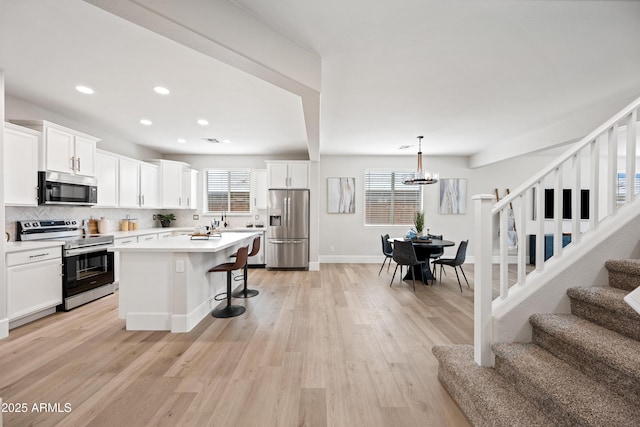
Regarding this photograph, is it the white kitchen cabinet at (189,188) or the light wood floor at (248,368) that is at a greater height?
the white kitchen cabinet at (189,188)

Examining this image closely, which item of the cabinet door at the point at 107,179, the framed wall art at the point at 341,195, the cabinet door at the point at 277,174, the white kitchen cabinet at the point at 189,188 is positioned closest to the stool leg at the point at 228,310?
the cabinet door at the point at 107,179

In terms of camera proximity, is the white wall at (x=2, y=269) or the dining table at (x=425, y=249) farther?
the dining table at (x=425, y=249)

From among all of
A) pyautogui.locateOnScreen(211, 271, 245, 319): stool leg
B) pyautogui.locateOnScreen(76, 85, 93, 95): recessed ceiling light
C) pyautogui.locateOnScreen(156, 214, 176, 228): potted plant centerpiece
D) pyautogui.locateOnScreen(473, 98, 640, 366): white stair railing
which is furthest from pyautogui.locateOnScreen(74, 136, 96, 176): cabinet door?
pyautogui.locateOnScreen(473, 98, 640, 366): white stair railing

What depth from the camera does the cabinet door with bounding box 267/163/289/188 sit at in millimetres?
6098

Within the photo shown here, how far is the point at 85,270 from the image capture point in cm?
372

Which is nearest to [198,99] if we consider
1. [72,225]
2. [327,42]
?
[327,42]

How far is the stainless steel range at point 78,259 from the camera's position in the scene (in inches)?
135

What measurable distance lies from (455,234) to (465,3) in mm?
6029

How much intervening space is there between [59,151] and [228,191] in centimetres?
332

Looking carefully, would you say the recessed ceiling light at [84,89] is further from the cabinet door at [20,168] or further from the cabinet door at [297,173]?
the cabinet door at [297,173]

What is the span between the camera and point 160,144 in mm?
5684

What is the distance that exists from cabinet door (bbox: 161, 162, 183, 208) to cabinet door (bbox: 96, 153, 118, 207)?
3.58 feet

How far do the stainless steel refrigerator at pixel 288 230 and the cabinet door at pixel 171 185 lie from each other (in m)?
2.05

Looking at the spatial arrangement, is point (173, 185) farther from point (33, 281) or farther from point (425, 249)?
point (425, 249)
